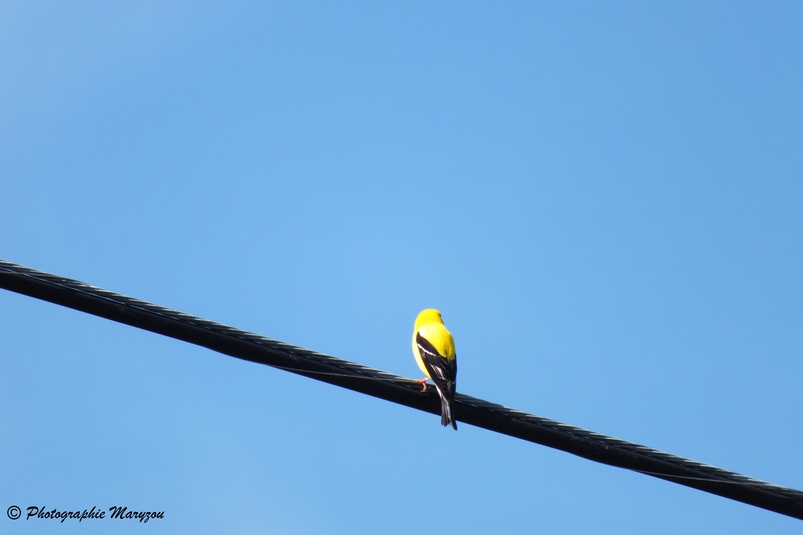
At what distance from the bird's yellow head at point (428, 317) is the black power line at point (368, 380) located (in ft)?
20.0

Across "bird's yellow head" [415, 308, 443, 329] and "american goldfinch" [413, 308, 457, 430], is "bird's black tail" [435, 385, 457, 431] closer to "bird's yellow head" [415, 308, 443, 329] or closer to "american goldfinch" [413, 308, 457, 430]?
"american goldfinch" [413, 308, 457, 430]

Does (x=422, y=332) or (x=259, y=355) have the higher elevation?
(x=422, y=332)

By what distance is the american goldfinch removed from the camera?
826 cm

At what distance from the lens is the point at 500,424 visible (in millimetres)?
6809

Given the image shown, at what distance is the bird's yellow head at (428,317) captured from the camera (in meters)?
13.1

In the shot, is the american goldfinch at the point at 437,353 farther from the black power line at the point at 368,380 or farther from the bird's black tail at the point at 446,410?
the black power line at the point at 368,380

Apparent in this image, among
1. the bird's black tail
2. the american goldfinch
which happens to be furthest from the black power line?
the american goldfinch

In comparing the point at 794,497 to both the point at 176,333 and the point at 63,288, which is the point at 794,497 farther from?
the point at 63,288

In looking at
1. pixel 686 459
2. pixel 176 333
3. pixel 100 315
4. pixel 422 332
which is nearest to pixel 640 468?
pixel 686 459

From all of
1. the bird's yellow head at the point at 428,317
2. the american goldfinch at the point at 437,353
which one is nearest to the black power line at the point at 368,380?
the american goldfinch at the point at 437,353

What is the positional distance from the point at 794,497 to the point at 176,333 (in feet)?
15.4

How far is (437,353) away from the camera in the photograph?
10773 millimetres

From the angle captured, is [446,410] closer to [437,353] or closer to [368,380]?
[368,380]

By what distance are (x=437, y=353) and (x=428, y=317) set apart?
2580mm
